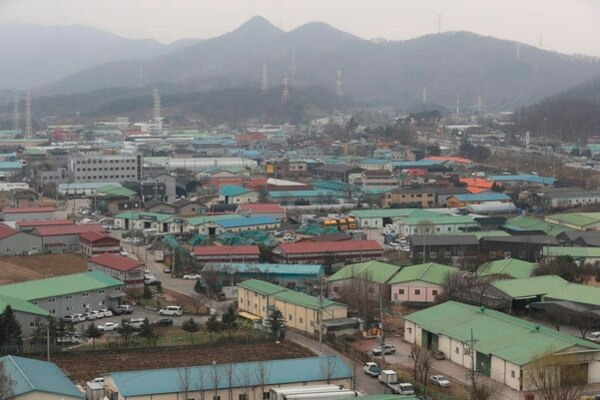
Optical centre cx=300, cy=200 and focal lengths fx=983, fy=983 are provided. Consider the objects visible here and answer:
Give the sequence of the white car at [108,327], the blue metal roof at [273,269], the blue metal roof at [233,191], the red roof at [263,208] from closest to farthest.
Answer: the white car at [108,327] < the blue metal roof at [273,269] < the red roof at [263,208] < the blue metal roof at [233,191]

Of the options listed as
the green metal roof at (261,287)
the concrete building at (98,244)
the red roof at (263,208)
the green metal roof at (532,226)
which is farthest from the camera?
the red roof at (263,208)

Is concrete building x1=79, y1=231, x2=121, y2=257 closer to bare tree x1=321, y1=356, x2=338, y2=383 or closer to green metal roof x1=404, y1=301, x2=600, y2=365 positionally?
green metal roof x1=404, y1=301, x2=600, y2=365

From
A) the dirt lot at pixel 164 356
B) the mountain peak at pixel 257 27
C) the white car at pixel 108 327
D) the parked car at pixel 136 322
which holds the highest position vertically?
the mountain peak at pixel 257 27

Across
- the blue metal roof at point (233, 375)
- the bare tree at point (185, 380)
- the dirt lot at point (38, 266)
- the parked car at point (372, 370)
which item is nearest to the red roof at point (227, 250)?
the dirt lot at point (38, 266)

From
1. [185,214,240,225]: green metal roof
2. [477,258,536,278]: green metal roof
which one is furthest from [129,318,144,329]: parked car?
[185,214,240,225]: green metal roof

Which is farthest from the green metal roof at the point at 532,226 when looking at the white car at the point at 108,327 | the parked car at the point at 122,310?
the white car at the point at 108,327

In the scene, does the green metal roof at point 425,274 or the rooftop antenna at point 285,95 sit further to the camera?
the rooftop antenna at point 285,95

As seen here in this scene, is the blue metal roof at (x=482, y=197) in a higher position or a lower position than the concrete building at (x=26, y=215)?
higher

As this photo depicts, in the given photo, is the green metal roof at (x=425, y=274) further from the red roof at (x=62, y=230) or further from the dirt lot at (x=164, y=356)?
the red roof at (x=62, y=230)
